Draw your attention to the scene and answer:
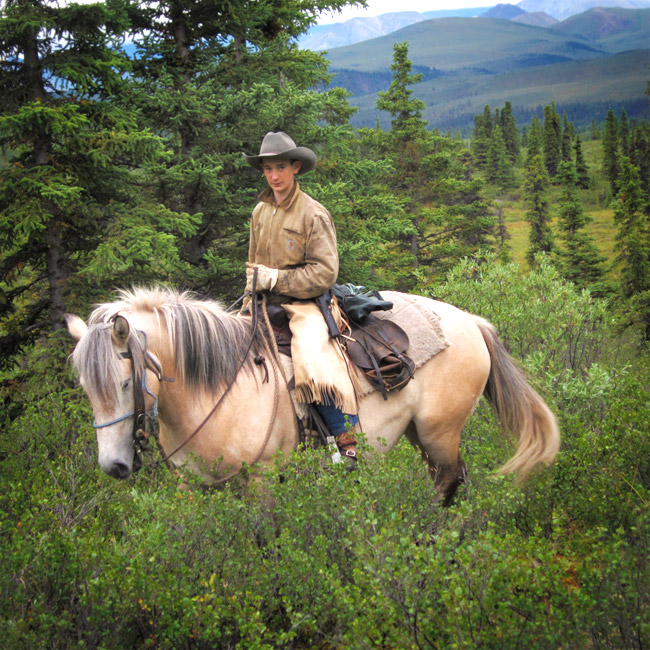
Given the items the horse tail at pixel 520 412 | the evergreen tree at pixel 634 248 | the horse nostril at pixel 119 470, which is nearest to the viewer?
the horse nostril at pixel 119 470

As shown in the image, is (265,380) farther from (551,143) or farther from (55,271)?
(551,143)

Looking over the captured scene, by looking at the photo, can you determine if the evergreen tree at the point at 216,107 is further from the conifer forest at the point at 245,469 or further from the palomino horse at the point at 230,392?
the palomino horse at the point at 230,392

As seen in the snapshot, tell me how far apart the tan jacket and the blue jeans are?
874 mm

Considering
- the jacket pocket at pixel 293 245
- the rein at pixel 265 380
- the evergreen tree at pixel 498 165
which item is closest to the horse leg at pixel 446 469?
the rein at pixel 265 380

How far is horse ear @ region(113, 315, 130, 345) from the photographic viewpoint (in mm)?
3396

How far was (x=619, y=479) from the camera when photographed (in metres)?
4.36

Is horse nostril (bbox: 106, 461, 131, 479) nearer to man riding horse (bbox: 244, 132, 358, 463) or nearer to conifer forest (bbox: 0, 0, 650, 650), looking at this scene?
conifer forest (bbox: 0, 0, 650, 650)

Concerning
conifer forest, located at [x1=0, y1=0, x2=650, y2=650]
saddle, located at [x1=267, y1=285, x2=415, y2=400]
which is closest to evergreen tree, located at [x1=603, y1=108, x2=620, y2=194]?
conifer forest, located at [x1=0, y1=0, x2=650, y2=650]

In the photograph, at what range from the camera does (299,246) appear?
14.7ft

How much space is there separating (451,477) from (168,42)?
11.6m

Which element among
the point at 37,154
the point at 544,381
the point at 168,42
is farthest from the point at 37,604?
the point at 168,42

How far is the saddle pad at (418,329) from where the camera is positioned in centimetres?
462

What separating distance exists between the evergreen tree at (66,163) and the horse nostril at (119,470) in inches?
219

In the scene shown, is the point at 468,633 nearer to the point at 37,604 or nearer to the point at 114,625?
the point at 114,625
